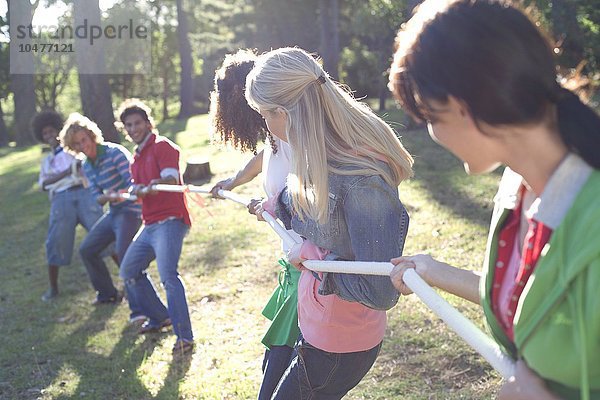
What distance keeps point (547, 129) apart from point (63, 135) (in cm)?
595

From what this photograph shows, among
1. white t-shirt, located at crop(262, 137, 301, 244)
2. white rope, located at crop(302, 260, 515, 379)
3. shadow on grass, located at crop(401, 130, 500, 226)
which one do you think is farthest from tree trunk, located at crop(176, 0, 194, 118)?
white rope, located at crop(302, 260, 515, 379)

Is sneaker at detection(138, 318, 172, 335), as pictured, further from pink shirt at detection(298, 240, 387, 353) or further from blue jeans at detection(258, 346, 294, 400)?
pink shirt at detection(298, 240, 387, 353)

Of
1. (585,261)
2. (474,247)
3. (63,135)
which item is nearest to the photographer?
(585,261)

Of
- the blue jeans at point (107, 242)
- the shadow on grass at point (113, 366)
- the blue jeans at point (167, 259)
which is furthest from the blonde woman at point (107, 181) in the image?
A: the blue jeans at point (167, 259)

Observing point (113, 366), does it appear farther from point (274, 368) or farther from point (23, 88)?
point (23, 88)

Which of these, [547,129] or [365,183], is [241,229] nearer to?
[365,183]

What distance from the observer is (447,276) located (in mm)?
2064

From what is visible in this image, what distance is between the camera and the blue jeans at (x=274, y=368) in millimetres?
3158

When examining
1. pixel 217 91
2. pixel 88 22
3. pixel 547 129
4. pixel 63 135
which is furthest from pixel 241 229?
pixel 547 129

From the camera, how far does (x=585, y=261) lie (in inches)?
54.3

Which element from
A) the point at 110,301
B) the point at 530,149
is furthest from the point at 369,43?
the point at 530,149

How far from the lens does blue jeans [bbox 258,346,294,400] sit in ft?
10.4

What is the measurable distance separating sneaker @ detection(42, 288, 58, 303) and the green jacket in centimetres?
710

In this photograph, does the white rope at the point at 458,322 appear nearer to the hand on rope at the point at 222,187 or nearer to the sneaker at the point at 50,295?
the hand on rope at the point at 222,187
